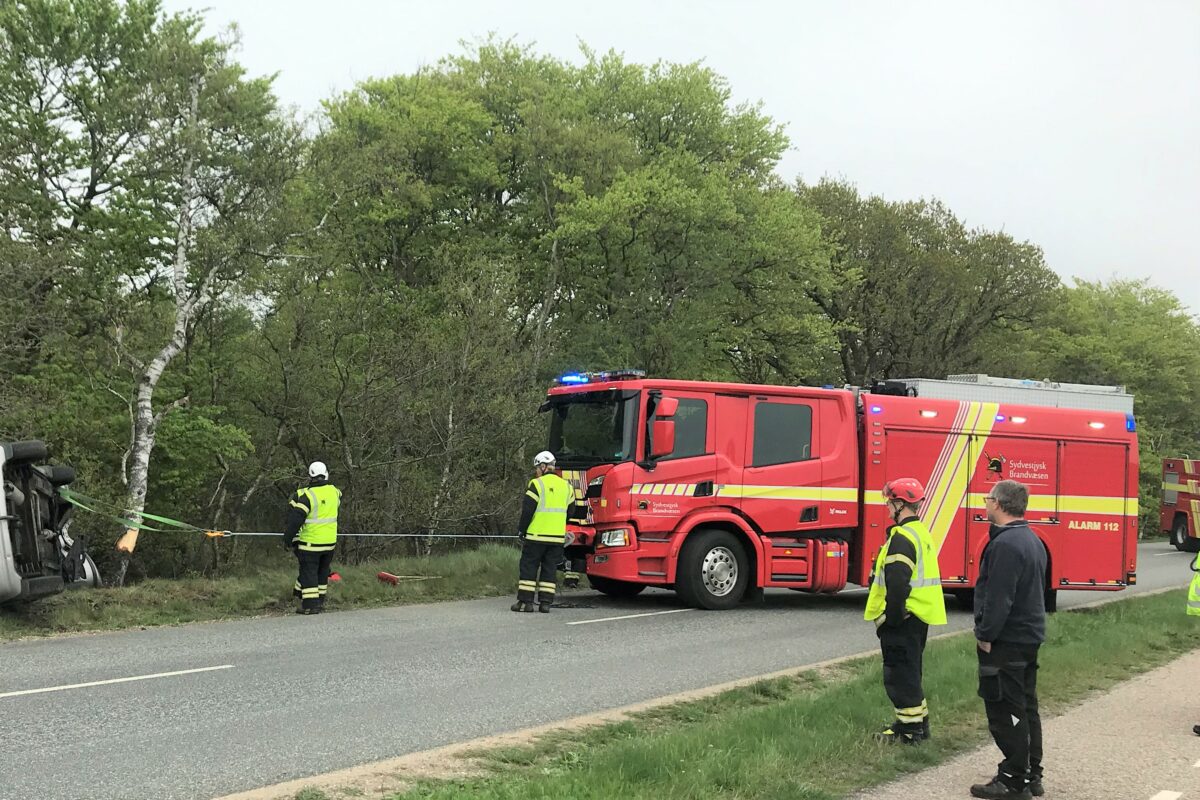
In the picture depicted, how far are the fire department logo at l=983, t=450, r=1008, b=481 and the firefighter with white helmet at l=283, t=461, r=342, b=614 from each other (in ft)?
27.8

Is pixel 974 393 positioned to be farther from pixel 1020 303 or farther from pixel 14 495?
pixel 1020 303

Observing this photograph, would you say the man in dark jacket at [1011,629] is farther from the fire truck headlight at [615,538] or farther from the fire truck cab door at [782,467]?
the fire truck cab door at [782,467]

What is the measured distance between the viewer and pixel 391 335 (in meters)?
20.5

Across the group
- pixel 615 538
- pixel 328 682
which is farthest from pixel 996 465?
pixel 328 682

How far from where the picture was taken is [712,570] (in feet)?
43.3

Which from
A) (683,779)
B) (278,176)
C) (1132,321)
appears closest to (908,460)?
(683,779)

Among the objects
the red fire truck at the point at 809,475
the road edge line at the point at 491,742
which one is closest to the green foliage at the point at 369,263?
the red fire truck at the point at 809,475

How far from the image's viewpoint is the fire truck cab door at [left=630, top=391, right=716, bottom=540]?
12773 mm

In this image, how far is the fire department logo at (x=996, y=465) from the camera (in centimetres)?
1413

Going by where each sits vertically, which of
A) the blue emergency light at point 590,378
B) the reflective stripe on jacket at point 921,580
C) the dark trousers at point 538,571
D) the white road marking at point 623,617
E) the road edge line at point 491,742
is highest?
the blue emergency light at point 590,378

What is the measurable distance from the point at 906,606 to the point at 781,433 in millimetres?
7165

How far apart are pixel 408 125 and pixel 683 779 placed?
91.5 feet

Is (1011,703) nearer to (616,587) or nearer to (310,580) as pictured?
(310,580)

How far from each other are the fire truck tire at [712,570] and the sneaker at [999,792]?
7545 mm
